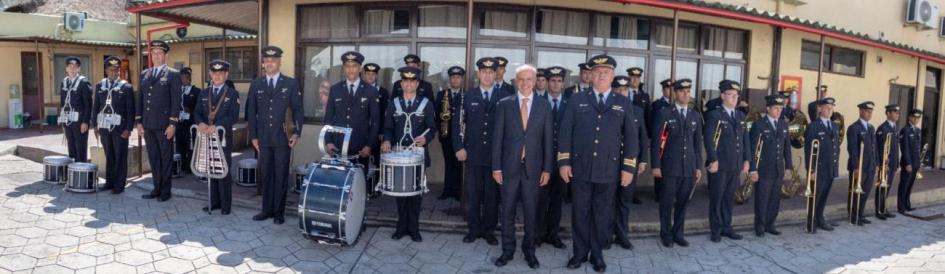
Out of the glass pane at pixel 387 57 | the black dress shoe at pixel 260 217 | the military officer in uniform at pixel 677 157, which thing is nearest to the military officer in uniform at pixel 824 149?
the military officer in uniform at pixel 677 157

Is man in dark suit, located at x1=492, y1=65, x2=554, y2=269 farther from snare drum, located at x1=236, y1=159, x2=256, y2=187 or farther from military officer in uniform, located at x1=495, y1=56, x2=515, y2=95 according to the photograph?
snare drum, located at x1=236, y1=159, x2=256, y2=187

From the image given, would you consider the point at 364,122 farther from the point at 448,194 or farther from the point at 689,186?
the point at 689,186

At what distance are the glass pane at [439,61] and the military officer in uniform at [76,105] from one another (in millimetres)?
4418

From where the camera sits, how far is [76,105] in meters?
7.44

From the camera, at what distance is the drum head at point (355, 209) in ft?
15.8

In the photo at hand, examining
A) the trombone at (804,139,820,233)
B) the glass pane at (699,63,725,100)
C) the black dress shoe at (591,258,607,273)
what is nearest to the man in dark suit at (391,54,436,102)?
the black dress shoe at (591,258,607,273)

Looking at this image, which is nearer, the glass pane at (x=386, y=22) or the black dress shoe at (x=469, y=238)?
the black dress shoe at (x=469, y=238)

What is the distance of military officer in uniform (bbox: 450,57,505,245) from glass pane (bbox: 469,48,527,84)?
6.51 feet

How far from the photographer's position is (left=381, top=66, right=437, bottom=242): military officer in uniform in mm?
5473

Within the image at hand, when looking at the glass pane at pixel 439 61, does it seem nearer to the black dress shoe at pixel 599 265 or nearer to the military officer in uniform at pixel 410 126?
the military officer in uniform at pixel 410 126

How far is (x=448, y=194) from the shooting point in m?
7.04

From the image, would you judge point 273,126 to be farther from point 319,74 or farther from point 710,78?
point 710,78

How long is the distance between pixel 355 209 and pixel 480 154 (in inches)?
49.5

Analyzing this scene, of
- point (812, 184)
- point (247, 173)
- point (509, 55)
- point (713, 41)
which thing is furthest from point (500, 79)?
point (713, 41)
